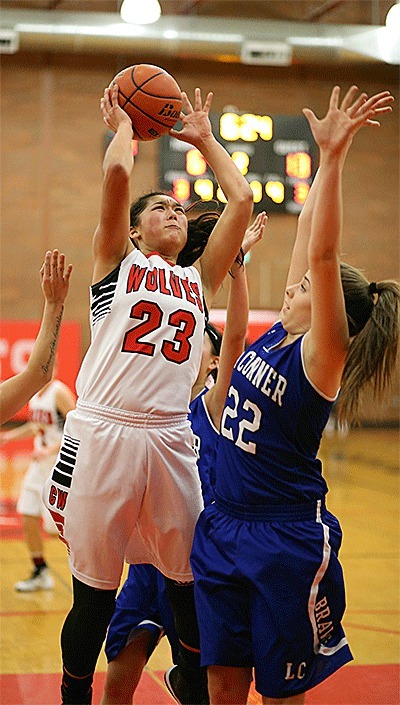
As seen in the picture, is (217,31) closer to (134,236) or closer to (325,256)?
(134,236)

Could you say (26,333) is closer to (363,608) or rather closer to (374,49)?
(374,49)

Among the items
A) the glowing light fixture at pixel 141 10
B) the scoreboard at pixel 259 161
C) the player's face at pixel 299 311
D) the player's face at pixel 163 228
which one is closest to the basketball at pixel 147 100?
the player's face at pixel 163 228

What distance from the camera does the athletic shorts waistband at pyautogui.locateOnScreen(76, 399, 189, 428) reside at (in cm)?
303

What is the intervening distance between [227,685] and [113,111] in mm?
1903

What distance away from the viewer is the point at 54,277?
10.2 feet

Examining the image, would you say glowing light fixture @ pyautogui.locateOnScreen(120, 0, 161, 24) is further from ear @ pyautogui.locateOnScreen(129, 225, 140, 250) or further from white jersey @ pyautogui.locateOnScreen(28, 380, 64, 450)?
ear @ pyautogui.locateOnScreen(129, 225, 140, 250)

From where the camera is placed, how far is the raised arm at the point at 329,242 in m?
2.56

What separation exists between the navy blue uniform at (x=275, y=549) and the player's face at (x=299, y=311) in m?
0.09

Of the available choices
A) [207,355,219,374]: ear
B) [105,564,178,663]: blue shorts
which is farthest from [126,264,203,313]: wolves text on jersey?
[105,564,178,663]: blue shorts

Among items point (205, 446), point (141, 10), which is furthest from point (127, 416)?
point (141, 10)

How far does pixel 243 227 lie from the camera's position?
131 inches

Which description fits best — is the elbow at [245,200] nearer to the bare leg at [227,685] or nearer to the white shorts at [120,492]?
the white shorts at [120,492]

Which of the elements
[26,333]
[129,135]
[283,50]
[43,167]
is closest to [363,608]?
[129,135]

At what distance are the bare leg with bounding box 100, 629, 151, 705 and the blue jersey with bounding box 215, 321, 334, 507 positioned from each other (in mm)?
942
